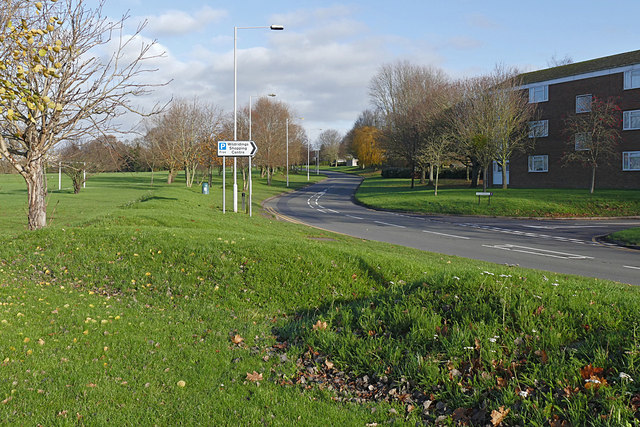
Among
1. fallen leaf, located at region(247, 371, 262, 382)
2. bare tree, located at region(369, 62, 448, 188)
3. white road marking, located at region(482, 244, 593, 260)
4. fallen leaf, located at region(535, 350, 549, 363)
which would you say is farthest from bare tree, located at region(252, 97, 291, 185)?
fallen leaf, located at region(535, 350, 549, 363)

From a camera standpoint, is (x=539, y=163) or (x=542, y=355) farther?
(x=539, y=163)

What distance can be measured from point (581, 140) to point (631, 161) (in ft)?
14.8

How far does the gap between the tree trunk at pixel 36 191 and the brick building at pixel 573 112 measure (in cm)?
3796

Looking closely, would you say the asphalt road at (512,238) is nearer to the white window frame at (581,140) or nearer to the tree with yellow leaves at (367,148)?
the white window frame at (581,140)

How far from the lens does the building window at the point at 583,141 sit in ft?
118

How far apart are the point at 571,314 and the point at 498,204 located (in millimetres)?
28596

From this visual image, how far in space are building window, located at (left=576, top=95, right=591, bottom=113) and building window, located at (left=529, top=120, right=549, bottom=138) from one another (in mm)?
3399

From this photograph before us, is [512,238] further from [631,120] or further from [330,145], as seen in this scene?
[330,145]

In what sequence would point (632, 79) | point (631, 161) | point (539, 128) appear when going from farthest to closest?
point (539, 128), point (631, 161), point (632, 79)

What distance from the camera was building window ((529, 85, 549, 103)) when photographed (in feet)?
146

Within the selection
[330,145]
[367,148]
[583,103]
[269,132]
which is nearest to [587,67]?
[583,103]

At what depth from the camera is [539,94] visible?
4500 cm

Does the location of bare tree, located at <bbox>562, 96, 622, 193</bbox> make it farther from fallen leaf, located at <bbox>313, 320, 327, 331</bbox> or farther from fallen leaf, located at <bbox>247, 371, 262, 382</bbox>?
fallen leaf, located at <bbox>247, 371, 262, 382</bbox>

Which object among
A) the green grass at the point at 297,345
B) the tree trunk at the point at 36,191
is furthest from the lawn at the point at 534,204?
the tree trunk at the point at 36,191
